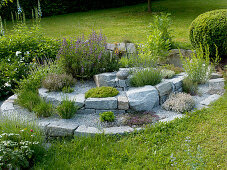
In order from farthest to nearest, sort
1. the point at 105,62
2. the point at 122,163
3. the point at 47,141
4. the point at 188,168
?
the point at 105,62 < the point at 47,141 < the point at 122,163 < the point at 188,168

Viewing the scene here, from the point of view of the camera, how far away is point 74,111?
4445 millimetres

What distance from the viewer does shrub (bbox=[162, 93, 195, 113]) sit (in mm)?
4555

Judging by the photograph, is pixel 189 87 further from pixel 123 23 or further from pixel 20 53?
pixel 123 23

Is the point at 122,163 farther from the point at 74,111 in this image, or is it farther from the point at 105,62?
the point at 105,62

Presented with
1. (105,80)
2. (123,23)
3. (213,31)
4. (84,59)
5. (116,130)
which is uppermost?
(123,23)

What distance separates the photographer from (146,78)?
5086 mm

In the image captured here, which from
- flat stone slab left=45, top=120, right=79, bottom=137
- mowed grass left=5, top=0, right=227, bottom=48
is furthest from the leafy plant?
mowed grass left=5, top=0, right=227, bottom=48

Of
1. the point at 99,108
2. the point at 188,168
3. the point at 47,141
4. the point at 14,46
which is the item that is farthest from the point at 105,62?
the point at 188,168

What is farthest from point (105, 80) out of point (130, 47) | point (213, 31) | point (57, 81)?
point (213, 31)

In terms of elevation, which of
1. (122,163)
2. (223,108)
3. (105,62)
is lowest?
(122,163)

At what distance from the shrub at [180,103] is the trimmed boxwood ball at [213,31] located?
2.53m

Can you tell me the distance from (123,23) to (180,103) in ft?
28.7

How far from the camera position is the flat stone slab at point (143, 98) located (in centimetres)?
457

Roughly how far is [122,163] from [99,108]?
4.54 ft
